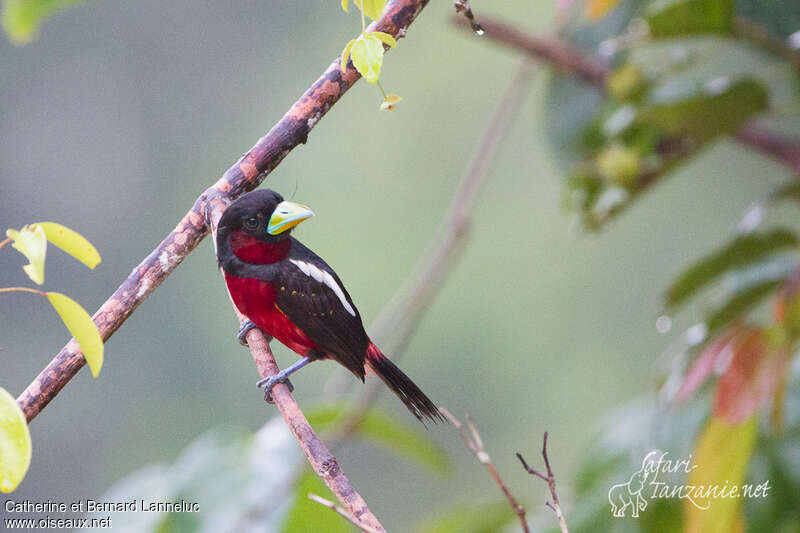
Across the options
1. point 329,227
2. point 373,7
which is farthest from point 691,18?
point 329,227

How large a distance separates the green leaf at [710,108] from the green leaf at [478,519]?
83 cm

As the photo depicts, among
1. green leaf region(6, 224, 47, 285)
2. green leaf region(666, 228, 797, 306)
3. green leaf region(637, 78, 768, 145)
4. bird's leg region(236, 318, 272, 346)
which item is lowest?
green leaf region(666, 228, 797, 306)

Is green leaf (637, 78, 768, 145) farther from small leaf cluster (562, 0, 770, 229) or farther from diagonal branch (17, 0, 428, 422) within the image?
diagonal branch (17, 0, 428, 422)

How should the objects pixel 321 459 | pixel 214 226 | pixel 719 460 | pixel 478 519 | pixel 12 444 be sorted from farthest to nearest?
pixel 478 519 → pixel 719 460 → pixel 214 226 → pixel 321 459 → pixel 12 444

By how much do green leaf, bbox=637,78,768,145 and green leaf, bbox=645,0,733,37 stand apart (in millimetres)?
107

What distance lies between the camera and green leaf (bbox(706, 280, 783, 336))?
4.88 ft

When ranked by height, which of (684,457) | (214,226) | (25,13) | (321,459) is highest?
(25,13)

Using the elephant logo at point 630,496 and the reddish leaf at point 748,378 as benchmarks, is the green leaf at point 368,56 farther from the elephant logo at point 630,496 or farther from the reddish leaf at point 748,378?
the elephant logo at point 630,496

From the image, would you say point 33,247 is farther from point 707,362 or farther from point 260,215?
point 707,362

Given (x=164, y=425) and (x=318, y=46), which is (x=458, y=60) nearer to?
(x=318, y=46)

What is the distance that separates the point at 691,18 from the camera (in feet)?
4.39

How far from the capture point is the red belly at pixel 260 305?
0.80 m

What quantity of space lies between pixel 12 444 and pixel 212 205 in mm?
291

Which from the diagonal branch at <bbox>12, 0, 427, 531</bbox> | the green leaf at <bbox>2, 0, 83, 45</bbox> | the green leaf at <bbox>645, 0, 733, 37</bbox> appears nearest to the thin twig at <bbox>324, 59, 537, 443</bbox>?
the green leaf at <bbox>645, 0, 733, 37</bbox>
